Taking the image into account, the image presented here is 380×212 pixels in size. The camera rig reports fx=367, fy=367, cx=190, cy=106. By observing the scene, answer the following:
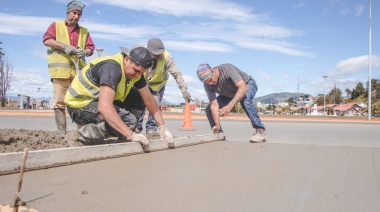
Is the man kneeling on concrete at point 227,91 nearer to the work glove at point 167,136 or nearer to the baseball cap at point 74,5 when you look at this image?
the work glove at point 167,136

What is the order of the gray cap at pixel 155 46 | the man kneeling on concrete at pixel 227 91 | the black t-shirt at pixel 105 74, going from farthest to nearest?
the man kneeling on concrete at pixel 227 91 → the gray cap at pixel 155 46 → the black t-shirt at pixel 105 74

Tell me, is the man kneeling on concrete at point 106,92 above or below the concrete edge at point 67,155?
above

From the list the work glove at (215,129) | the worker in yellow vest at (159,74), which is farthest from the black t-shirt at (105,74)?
the work glove at (215,129)

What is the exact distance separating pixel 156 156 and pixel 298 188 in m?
1.64

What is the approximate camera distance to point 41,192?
6.76ft

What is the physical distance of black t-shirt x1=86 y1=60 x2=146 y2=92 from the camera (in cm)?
328

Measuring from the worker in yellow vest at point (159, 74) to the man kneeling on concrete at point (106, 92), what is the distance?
1.07 metres

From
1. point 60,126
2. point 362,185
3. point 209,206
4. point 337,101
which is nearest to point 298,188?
point 362,185

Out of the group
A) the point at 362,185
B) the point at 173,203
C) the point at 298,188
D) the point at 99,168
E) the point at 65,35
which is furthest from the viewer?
the point at 65,35

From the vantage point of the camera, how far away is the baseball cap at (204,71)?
5.24 m

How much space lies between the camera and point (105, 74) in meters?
3.30

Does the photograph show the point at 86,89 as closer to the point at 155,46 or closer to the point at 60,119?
the point at 60,119

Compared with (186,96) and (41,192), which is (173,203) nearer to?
(41,192)

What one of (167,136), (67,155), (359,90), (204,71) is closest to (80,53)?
(167,136)
